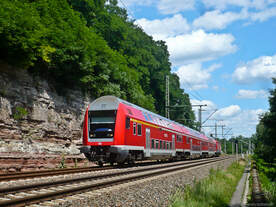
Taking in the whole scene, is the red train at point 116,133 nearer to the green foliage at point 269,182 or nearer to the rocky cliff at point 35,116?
the rocky cliff at point 35,116

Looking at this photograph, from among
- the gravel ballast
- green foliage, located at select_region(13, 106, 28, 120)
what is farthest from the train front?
the gravel ballast

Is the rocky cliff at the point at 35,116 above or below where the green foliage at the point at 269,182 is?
above

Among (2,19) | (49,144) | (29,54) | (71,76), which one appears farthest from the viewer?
(71,76)

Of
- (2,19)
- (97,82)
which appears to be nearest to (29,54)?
(2,19)

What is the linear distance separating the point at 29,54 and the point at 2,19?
7.65ft

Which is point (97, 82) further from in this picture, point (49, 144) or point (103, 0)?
point (103, 0)

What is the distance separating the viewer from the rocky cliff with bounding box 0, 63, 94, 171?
17.3 metres

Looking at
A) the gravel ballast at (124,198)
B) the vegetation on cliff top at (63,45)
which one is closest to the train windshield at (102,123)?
the vegetation on cliff top at (63,45)

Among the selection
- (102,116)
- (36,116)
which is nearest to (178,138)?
(102,116)

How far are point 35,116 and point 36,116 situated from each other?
0.32 ft

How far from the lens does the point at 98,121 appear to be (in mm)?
18219

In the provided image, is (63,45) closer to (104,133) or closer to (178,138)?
(104,133)

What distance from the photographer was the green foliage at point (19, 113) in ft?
58.3

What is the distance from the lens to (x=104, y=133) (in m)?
17.6
